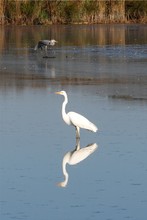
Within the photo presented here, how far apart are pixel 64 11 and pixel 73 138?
1093 inches

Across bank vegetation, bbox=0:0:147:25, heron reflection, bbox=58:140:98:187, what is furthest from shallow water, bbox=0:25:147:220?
bank vegetation, bbox=0:0:147:25

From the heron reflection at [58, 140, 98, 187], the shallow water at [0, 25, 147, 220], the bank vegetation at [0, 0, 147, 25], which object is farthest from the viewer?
the bank vegetation at [0, 0, 147, 25]

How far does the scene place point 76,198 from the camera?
7680mm

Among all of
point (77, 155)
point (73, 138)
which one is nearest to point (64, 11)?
point (73, 138)

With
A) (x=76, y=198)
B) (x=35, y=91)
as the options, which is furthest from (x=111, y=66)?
(x=76, y=198)

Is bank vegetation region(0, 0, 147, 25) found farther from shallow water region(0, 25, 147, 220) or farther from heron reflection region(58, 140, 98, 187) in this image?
heron reflection region(58, 140, 98, 187)

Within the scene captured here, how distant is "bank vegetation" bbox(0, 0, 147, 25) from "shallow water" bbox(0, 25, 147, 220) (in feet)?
49.2

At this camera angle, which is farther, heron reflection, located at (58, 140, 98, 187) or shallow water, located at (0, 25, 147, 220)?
heron reflection, located at (58, 140, 98, 187)

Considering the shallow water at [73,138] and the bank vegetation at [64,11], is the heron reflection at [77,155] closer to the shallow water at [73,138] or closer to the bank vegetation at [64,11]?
the shallow water at [73,138]

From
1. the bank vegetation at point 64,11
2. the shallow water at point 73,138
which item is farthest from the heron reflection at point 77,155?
→ the bank vegetation at point 64,11

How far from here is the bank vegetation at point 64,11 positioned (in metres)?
36.4

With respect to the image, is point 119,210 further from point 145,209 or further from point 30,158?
point 30,158

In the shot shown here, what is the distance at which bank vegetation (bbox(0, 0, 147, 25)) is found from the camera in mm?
36375

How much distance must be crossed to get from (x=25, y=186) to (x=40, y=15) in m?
29.7
